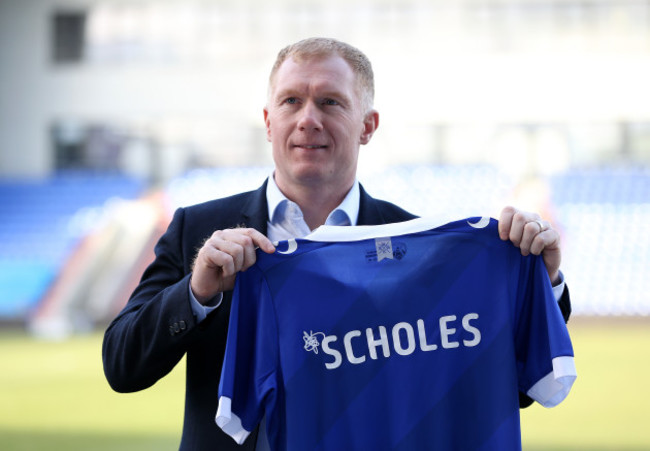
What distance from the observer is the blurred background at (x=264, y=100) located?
17.0 metres

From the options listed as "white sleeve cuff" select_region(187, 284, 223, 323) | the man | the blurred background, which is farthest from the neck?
the blurred background

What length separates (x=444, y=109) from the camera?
17906 mm

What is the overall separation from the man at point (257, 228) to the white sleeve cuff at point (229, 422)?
8 centimetres

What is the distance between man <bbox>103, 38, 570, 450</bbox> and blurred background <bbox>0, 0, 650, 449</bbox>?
14.2m

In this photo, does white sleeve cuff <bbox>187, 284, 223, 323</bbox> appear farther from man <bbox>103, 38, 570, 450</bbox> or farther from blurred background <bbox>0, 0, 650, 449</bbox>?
blurred background <bbox>0, 0, 650, 449</bbox>

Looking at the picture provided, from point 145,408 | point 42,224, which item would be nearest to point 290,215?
point 145,408

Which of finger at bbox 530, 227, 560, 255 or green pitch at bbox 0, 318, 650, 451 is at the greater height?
finger at bbox 530, 227, 560, 255

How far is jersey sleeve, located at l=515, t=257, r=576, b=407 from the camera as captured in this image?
2.04 metres

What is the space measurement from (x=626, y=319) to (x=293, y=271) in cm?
1264

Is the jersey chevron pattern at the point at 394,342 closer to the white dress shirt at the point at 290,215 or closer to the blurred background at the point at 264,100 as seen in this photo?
the white dress shirt at the point at 290,215

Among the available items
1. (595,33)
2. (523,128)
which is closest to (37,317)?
(523,128)

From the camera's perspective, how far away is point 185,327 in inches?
77.5

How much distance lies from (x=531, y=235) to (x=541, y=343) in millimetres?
267

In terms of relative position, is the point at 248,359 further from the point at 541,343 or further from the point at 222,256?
the point at 541,343
